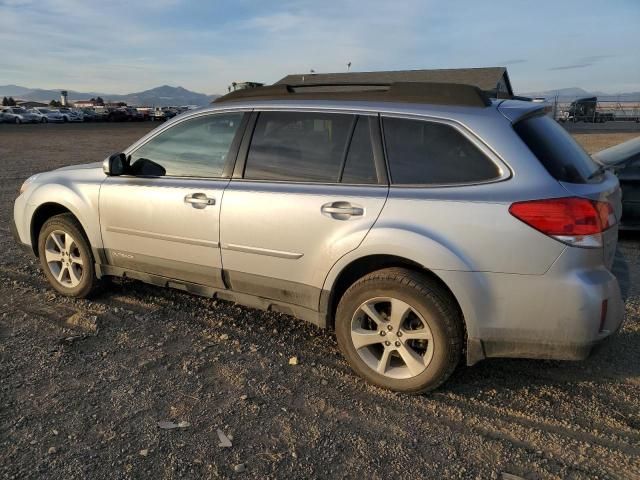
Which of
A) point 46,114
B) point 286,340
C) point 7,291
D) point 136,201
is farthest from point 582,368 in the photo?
point 46,114

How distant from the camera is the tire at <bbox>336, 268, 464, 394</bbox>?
9.96ft

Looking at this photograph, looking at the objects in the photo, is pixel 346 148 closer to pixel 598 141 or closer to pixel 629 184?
pixel 629 184

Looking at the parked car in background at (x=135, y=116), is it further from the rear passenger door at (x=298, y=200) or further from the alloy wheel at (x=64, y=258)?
the rear passenger door at (x=298, y=200)

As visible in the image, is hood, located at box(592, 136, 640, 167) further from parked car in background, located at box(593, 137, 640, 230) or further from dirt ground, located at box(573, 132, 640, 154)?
dirt ground, located at box(573, 132, 640, 154)

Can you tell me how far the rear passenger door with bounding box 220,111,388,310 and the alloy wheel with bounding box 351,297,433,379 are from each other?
351 millimetres

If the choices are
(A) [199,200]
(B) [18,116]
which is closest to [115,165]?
Answer: (A) [199,200]

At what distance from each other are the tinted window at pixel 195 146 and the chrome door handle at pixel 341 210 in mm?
982

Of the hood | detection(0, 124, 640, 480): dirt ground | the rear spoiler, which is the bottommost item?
detection(0, 124, 640, 480): dirt ground

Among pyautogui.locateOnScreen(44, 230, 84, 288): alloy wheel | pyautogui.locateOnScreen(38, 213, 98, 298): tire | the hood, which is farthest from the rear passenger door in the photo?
the hood

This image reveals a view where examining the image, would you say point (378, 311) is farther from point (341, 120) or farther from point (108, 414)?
point (108, 414)

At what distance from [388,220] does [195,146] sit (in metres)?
1.73

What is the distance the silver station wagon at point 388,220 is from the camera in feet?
9.23

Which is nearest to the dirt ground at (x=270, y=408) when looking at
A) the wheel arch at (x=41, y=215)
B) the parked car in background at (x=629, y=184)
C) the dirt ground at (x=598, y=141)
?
the wheel arch at (x=41, y=215)

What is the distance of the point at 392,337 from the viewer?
127 inches
